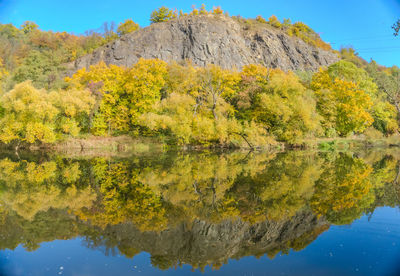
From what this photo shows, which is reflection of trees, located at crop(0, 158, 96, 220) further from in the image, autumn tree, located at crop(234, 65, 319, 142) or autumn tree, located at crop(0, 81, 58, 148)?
autumn tree, located at crop(234, 65, 319, 142)

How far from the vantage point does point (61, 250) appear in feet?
24.2

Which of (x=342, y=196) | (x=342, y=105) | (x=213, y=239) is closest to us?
(x=213, y=239)

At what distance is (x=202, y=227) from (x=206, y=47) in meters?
75.1

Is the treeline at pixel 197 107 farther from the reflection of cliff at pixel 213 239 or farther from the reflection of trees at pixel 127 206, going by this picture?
the reflection of cliff at pixel 213 239

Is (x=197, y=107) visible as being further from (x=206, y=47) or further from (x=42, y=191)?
(x=206, y=47)

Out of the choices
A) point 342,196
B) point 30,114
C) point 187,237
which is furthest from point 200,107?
point 187,237

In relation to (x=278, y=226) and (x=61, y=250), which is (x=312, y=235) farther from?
(x=61, y=250)

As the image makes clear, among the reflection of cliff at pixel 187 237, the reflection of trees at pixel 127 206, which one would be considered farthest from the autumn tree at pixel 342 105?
the reflection of cliff at pixel 187 237

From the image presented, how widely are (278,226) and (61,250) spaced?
5975 millimetres

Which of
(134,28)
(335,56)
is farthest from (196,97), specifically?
(335,56)

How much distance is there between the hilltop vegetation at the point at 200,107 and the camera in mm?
36188

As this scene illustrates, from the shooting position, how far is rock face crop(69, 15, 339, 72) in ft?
254

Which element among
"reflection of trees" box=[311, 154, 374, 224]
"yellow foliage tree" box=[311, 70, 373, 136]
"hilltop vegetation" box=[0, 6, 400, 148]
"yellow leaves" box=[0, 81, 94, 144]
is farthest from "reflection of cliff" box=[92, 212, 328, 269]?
"yellow foliage tree" box=[311, 70, 373, 136]

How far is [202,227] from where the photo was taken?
857 cm
